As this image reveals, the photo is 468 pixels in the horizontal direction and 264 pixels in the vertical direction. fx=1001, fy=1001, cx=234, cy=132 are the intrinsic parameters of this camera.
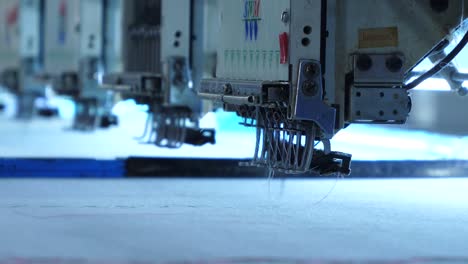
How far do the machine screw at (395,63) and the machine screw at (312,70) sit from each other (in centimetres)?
46

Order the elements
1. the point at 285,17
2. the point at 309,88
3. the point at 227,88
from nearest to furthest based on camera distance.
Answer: the point at 309,88, the point at 285,17, the point at 227,88

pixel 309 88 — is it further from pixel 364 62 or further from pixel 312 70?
pixel 364 62

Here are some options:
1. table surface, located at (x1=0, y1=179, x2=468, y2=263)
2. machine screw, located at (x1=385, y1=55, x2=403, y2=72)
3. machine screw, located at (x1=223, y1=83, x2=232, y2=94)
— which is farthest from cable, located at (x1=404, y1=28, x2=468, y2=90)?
machine screw, located at (x1=223, y1=83, x2=232, y2=94)

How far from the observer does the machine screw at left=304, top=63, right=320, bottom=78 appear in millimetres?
6164

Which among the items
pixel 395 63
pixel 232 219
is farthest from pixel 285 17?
pixel 232 219

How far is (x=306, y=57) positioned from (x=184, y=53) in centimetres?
332

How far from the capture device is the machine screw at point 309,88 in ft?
20.1

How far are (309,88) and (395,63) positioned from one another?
58cm

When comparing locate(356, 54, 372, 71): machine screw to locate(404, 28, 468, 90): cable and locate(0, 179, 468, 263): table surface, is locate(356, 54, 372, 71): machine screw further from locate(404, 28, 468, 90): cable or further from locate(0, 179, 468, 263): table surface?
locate(0, 179, 468, 263): table surface

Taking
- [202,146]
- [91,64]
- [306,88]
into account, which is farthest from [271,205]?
[91,64]

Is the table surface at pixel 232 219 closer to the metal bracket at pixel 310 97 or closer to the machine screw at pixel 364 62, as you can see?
the metal bracket at pixel 310 97

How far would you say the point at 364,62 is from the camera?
630 cm

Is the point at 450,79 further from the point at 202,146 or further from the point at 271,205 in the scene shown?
the point at 202,146

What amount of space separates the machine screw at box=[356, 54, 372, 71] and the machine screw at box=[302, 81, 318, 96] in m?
0.35
